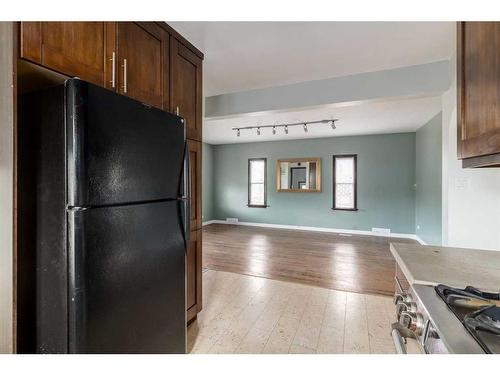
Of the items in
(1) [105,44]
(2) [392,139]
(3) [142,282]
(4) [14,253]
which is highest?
(2) [392,139]

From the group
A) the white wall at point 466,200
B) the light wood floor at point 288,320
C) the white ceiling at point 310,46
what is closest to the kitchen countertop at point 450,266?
the white wall at point 466,200

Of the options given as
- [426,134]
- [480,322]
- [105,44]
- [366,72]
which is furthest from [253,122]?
[480,322]

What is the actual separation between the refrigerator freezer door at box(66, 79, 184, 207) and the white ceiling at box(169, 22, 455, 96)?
1.08 m

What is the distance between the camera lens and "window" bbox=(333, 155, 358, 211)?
20.0 feet

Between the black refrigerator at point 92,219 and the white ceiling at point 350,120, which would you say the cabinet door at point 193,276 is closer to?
the black refrigerator at point 92,219

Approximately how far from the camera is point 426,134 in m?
4.64

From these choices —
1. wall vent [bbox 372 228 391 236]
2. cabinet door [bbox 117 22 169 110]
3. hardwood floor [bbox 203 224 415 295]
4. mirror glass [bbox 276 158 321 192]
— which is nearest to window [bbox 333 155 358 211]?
mirror glass [bbox 276 158 321 192]

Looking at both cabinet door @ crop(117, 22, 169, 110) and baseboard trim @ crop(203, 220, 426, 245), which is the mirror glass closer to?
baseboard trim @ crop(203, 220, 426, 245)

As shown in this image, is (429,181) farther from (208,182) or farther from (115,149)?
(208,182)

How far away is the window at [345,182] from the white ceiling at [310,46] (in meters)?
3.90

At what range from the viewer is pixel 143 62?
59.2 inches

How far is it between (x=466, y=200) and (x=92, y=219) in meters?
2.71

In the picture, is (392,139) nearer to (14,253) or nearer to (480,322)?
(480,322)
